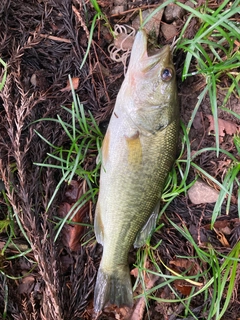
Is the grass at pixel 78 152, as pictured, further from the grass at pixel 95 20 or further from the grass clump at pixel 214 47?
the grass clump at pixel 214 47

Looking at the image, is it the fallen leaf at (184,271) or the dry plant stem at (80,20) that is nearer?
the dry plant stem at (80,20)

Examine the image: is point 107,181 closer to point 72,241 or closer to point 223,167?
Result: point 72,241

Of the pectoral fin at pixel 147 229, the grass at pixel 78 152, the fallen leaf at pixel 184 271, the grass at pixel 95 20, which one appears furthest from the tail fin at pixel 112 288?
the grass at pixel 95 20

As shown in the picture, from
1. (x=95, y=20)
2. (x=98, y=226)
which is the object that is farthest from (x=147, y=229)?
(x=95, y=20)

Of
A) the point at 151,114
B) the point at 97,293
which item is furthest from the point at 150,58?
the point at 97,293

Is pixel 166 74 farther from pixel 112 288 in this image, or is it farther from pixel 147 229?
pixel 112 288

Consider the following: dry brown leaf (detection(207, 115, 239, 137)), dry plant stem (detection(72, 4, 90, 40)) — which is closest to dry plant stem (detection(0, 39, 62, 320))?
dry plant stem (detection(72, 4, 90, 40))
